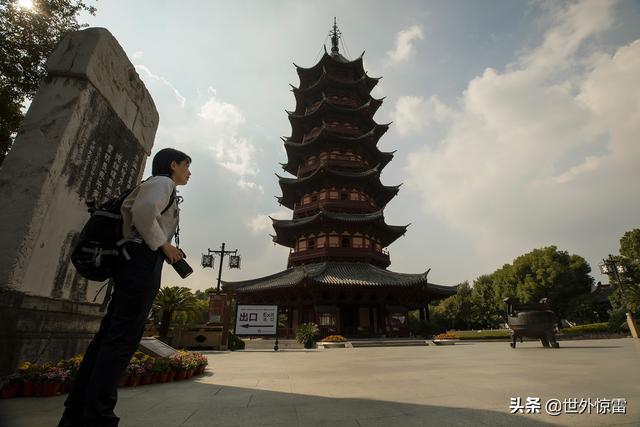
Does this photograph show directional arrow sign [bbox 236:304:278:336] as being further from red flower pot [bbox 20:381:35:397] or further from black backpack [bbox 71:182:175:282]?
black backpack [bbox 71:182:175:282]

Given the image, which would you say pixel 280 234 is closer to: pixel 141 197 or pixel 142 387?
pixel 142 387

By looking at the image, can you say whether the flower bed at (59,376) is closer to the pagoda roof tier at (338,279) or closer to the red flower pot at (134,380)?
the red flower pot at (134,380)

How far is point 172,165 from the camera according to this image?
2.51m

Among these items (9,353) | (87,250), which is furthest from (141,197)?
(9,353)

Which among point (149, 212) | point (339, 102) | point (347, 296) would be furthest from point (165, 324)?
point (339, 102)

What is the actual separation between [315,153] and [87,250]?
79.9 feet

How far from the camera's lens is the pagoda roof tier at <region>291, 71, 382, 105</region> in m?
27.1

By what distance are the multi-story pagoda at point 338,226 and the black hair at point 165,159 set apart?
53.6 feet

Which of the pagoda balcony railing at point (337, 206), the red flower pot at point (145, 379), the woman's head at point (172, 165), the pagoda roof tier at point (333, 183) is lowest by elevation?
the red flower pot at point (145, 379)

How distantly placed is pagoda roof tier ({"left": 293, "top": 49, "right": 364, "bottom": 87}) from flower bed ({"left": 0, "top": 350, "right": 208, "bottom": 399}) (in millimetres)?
27828

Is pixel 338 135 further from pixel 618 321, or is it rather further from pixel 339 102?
pixel 618 321

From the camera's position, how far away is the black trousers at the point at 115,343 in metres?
1.72

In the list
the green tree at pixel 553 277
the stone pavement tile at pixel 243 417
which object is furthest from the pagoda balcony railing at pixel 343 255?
the green tree at pixel 553 277

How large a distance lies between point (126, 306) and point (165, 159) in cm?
118
